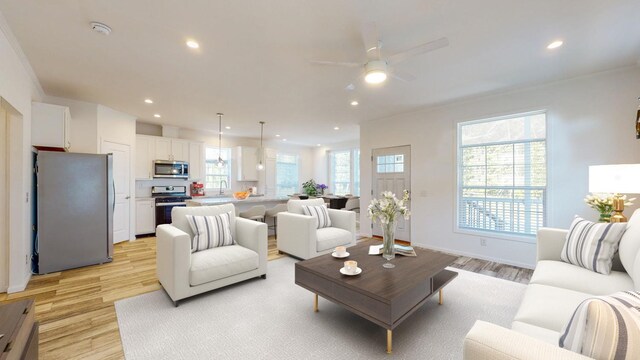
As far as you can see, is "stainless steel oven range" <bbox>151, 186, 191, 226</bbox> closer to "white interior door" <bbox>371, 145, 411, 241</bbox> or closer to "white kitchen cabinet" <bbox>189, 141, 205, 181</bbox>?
"white kitchen cabinet" <bbox>189, 141, 205, 181</bbox>

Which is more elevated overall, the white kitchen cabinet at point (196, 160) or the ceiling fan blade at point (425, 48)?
the ceiling fan blade at point (425, 48)

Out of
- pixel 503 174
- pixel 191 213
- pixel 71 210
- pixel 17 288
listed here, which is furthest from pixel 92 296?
pixel 503 174

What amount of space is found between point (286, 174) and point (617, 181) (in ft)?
24.2

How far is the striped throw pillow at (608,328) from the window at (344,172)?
23.4ft

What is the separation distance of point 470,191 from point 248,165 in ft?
18.3

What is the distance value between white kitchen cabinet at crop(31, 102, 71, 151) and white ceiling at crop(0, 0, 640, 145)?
368 millimetres

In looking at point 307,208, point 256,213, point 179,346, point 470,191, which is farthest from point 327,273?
point 470,191

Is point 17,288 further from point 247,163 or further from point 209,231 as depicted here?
point 247,163

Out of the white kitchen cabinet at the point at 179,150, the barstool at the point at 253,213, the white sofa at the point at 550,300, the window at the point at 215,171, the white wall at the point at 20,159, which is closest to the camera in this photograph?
the white sofa at the point at 550,300

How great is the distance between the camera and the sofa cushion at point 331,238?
378cm

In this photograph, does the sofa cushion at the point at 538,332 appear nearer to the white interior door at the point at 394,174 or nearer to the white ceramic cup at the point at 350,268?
the white ceramic cup at the point at 350,268

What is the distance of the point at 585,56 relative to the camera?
278 cm

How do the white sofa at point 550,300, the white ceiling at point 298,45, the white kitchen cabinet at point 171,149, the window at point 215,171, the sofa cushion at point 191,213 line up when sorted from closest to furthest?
1. the white sofa at point 550,300
2. the white ceiling at point 298,45
3. the sofa cushion at point 191,213
4. the white kitchen cabinet at point 171,149
5. the window at point 215,171

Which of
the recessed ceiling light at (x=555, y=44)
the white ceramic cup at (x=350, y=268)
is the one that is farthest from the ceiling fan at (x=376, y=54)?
the white ceramic cup at (x=350, y=268)
